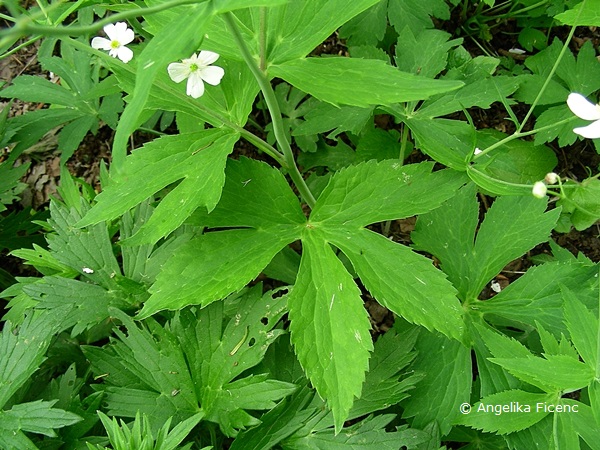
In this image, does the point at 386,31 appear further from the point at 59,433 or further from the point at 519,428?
the point at 59,433

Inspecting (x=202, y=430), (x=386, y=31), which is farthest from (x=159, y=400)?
(x=386, y=31)

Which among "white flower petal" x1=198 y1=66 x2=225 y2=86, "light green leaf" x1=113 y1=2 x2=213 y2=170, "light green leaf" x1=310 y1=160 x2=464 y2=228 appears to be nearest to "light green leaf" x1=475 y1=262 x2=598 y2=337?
"light green leaf" x1=310 y1=160 x2=464 y2=228

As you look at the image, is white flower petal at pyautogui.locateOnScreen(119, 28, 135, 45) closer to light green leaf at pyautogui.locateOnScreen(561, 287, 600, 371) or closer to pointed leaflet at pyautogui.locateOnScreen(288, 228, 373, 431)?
pointed leaflet at pyautogui.locateOnScreen(288, 228, 373, 431)

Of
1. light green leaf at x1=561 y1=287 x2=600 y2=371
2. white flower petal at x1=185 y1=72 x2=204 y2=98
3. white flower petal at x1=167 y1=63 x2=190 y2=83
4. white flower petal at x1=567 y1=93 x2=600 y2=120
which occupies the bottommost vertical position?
light green leaf at x1=561 y1=287 x2=600 y2=371

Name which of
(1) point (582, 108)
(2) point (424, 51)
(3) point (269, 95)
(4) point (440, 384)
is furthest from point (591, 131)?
(2) point (424, 51)

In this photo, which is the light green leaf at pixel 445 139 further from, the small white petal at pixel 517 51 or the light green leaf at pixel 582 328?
the small white petal at pixel 517 51

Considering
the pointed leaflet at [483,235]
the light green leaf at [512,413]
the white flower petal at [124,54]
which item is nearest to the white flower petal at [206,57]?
the white flower petal at [124,54]

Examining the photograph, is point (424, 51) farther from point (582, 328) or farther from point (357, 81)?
point (582, 328)
